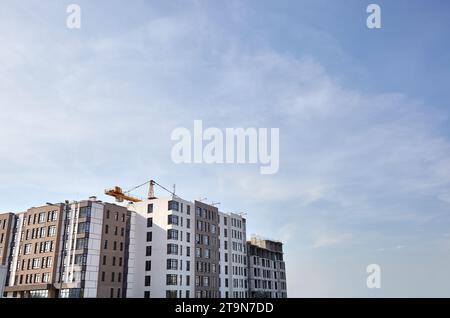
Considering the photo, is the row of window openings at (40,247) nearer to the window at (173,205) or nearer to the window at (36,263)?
the window at (36,263)

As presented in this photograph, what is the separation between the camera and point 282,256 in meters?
144

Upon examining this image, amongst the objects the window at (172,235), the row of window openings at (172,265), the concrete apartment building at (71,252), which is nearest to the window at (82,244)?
the concrete apartment building at (71,252)

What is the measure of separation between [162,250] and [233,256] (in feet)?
91.7

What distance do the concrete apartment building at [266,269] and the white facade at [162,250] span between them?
30.4 metres

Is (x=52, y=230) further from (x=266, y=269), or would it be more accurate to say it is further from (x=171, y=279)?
(x=266, y=269)

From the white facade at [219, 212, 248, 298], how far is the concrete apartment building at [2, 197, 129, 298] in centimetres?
2921

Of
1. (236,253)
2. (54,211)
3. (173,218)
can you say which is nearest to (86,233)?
(54,211)

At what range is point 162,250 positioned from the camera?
309 ft

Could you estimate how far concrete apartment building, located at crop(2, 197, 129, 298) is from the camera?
82.9 meters

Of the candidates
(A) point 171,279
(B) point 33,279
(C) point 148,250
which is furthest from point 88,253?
(A) point 171,279
